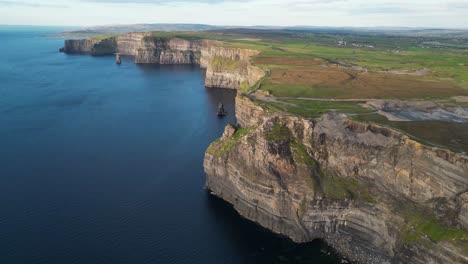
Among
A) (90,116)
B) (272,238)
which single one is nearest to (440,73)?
(272,238)

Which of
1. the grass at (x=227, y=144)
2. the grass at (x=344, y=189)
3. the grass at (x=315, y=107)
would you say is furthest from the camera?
the grass at (x=315, y=107)

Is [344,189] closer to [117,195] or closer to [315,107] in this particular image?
[315,107]

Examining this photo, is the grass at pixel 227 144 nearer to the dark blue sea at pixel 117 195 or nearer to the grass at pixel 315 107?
the dark blue sea at pixel 117 195

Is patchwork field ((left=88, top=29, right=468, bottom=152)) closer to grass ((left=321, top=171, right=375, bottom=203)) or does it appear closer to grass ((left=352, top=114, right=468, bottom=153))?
grass ((left=352, top=114, right=468, bottom=153))

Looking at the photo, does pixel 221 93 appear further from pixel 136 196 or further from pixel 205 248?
pixel 205 248

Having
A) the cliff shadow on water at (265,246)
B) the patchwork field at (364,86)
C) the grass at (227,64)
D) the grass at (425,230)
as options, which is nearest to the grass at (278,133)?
the patchwork field at (364,86)

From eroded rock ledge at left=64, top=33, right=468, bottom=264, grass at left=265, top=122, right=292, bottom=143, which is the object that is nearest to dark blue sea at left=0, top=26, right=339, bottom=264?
eroded rock ledge at left=64, top=33, right=468, bottom=264
